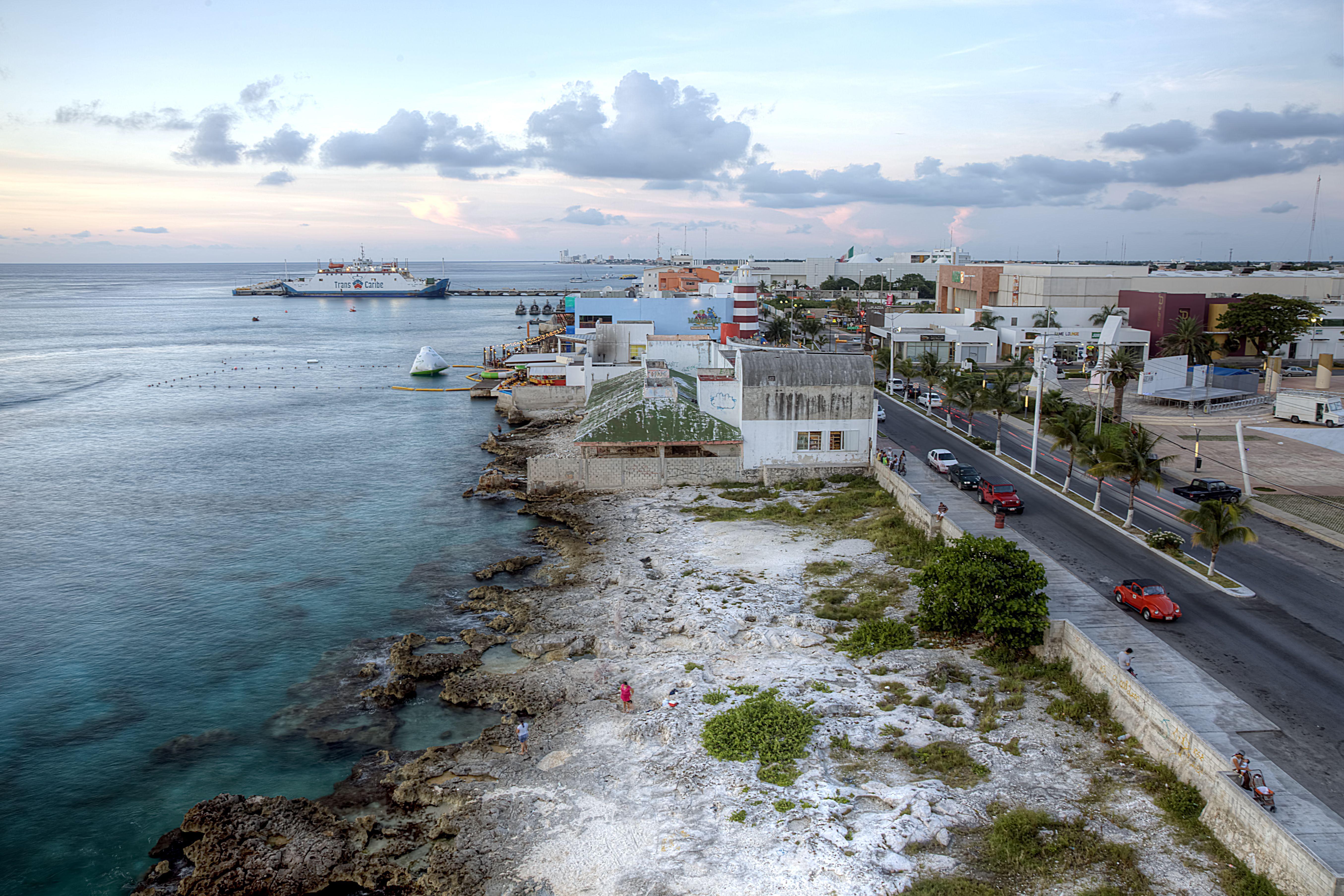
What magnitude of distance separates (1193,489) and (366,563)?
138 ft

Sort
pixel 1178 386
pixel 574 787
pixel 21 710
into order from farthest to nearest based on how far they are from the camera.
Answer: pixel 1178 386, pixel 21 710, pixel 574 787

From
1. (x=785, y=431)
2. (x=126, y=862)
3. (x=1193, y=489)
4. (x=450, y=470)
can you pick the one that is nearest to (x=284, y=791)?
(x=126, y=862)

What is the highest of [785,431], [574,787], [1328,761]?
[785,431]

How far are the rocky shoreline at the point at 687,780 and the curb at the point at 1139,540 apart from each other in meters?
9.86

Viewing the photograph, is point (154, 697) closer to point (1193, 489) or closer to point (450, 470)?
point (450, 470)

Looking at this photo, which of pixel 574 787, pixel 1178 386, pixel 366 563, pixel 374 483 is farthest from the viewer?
pixel 1178 386

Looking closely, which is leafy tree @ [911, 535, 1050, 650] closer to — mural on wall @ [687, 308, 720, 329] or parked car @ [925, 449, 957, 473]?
parked car @ [925, 449, 957, 473]

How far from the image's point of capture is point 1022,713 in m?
24.2

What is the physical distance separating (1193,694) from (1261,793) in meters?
5.11

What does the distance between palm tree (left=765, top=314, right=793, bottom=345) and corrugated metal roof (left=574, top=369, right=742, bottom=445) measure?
60.5m

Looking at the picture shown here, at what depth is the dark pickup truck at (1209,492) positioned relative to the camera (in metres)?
41.6

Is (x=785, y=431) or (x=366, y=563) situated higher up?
(x=785, y=431)

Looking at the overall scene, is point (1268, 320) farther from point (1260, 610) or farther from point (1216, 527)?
point (1260, 610)

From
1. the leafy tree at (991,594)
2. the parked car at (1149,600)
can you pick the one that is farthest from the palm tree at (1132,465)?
the leafy tree at (991,594)
